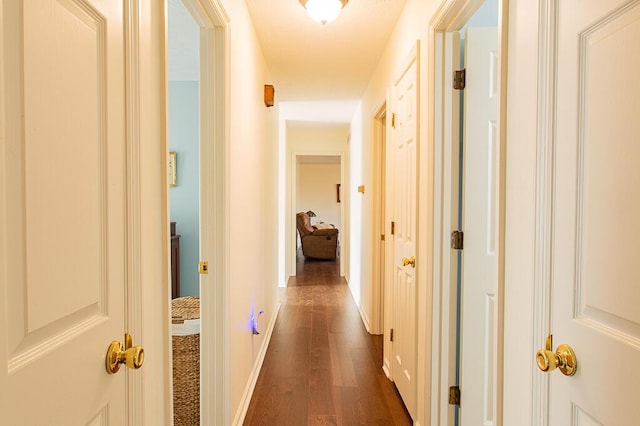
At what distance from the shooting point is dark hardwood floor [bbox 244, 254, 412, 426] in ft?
7.32

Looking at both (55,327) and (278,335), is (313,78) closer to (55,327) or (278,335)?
(278,335)

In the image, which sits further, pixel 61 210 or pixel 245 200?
pixel 245 200

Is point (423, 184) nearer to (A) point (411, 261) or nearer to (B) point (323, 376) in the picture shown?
(A) point (411, 261)

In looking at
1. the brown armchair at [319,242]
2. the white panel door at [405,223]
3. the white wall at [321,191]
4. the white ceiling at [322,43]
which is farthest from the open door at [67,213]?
the white wall at [321,191]

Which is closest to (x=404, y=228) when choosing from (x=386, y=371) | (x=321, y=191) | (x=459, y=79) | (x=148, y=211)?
(x=459, y=79)

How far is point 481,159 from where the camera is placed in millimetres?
1748

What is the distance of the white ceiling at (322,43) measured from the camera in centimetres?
243

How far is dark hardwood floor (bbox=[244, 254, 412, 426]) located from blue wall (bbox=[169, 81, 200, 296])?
1.22 metres

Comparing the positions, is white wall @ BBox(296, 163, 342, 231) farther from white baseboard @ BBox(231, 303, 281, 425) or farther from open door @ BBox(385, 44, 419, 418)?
open door @ BBox(385, 44, 419, 418)

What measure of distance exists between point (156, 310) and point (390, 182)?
207 centimetres

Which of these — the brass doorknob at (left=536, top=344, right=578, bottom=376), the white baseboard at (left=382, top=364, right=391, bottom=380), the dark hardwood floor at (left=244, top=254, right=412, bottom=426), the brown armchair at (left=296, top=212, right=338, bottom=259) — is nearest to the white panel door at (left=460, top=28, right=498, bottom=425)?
the dark hardwood floor at (left=244, top=254, right=412, bottom=426)

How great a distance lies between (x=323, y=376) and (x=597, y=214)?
7.65 feet

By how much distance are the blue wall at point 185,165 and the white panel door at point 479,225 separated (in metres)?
2.80

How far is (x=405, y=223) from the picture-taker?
2361mm
